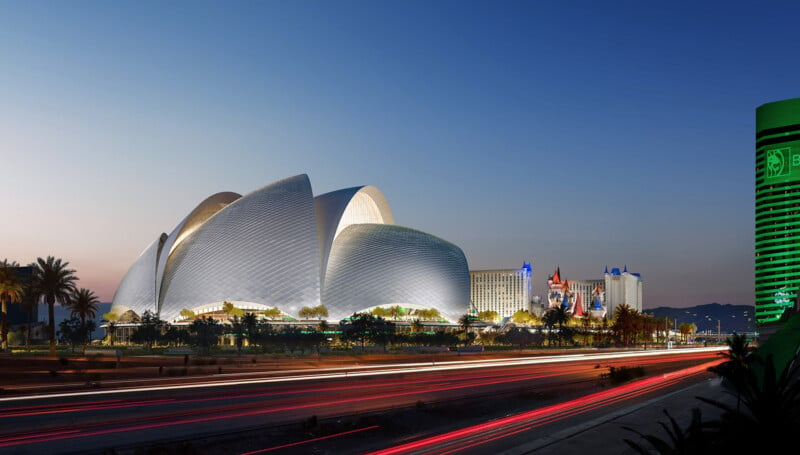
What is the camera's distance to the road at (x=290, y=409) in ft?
51.0

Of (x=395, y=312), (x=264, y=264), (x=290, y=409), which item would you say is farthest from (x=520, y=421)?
(x=395, y=312)

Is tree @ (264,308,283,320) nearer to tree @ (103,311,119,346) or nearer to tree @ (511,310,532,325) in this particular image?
tree @ (103,311,119,346)

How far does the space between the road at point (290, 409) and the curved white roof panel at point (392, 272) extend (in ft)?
220

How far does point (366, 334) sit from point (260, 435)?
192 ft

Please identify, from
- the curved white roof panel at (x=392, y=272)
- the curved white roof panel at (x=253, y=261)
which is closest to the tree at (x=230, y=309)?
the curved white roof panel at (x=253, y=261)

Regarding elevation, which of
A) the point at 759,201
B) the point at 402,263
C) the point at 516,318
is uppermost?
the point at 759,201

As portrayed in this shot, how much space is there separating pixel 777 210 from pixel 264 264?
12826 centimetres

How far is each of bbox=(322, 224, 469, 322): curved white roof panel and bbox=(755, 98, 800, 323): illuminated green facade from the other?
8540 centimetres

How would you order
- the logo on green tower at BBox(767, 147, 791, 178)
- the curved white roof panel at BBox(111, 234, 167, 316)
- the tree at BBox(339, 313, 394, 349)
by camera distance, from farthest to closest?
the logo on green tower at BBox(767, 147, 791, 178), the curved white roof panel at BBox(111, 234, 167, 316), the tree at BBox(339, 313, 394, 349)

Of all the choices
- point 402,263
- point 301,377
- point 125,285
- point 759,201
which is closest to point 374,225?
point 402,263

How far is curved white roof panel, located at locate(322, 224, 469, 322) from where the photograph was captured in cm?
10269

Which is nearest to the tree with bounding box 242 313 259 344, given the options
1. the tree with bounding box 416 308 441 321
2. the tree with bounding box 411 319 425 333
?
the tree with bounding box 411 319 425 333

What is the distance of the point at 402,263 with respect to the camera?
109750 mm

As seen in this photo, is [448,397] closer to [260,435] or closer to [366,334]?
[260,435]
